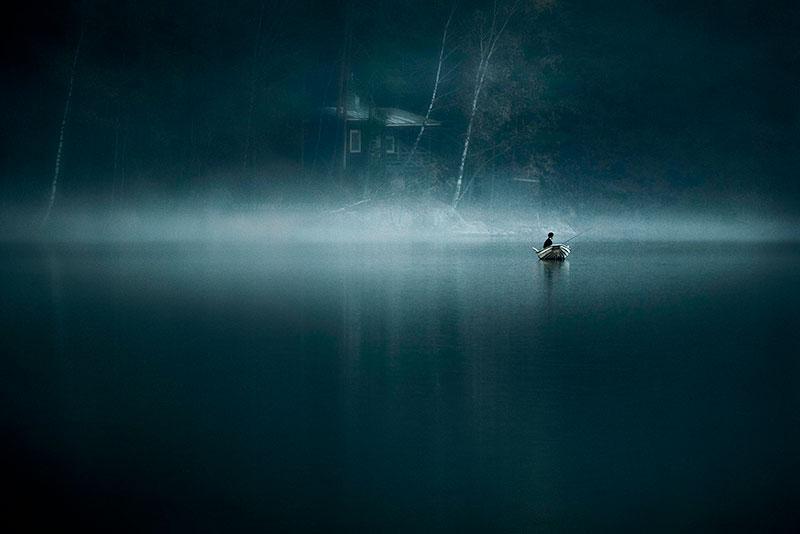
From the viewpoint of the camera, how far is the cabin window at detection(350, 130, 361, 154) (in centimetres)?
5891

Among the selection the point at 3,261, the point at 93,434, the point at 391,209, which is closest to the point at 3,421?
the point at 93,434

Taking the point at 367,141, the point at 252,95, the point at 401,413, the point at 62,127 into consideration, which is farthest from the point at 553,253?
the point at 62,127

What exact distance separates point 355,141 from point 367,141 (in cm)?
404

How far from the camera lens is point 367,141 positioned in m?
55.3

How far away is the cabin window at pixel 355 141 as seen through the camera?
58906 millimetres

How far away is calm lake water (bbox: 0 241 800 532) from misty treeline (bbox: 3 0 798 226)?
36.8m

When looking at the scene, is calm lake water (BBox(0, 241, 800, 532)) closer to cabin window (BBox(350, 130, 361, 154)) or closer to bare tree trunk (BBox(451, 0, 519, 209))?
bare tree trunk (BBox(451, 0, 519, 209))

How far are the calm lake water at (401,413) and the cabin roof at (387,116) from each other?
3895 centimetres

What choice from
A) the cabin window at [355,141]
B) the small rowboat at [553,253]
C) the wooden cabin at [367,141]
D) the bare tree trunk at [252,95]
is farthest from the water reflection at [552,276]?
the cabin window at [355,141]

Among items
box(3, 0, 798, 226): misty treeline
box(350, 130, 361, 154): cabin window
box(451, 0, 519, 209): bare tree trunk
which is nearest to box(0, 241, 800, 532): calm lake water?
box(451, 0, 519, 209): bare tree trunk

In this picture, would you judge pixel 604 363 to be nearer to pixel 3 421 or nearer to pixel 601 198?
pixel 3 421

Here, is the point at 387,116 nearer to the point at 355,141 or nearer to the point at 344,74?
the point at 355,141

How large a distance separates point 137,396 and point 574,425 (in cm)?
384

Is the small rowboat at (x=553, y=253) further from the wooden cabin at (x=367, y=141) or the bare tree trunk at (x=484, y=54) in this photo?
the wooden cabin at (x=367, y=141)
